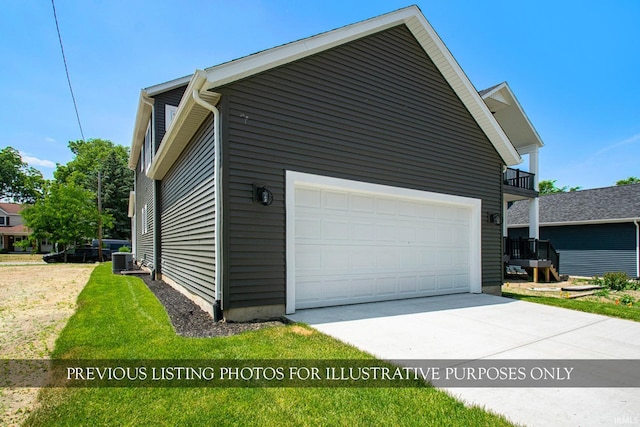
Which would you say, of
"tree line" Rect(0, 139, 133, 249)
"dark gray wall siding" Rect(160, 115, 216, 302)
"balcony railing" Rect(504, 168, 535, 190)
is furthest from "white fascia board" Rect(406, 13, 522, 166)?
"tree line" Rect(0, 139, 133, 249)

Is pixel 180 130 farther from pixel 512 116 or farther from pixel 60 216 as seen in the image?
pixel 60 216

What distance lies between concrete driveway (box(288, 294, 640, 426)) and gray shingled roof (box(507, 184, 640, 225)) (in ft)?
40.3

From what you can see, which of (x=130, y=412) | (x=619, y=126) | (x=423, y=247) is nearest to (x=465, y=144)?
(x=423, y=247)

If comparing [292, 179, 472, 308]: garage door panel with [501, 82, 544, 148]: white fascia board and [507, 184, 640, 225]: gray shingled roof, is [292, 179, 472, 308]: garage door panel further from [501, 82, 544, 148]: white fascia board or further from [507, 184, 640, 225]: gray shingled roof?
[507, 184, 640, 225]: gray shingled roof

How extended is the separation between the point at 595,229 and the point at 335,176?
16109 mm

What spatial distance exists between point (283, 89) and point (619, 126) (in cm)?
2533

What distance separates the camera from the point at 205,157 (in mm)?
6023

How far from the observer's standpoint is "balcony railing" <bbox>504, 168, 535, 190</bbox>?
14.8 metres

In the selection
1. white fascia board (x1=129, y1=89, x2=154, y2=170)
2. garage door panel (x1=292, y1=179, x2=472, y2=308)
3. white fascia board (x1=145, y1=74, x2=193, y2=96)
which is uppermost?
white fascia board (x1=145, y1=74, x2=193, y2=96)

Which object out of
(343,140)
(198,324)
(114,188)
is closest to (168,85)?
(343,140)

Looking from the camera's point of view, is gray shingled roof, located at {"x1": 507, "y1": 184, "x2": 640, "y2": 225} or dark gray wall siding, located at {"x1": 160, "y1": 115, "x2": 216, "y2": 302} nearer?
dark gray wall siding, located at {"x1": 160, "y1": 115, "x2": 216, "y2": 302}

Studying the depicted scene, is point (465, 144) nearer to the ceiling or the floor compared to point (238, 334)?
nearer to the ceiling

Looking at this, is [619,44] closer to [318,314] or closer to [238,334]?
[318,314]

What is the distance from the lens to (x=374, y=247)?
22.9 feet
